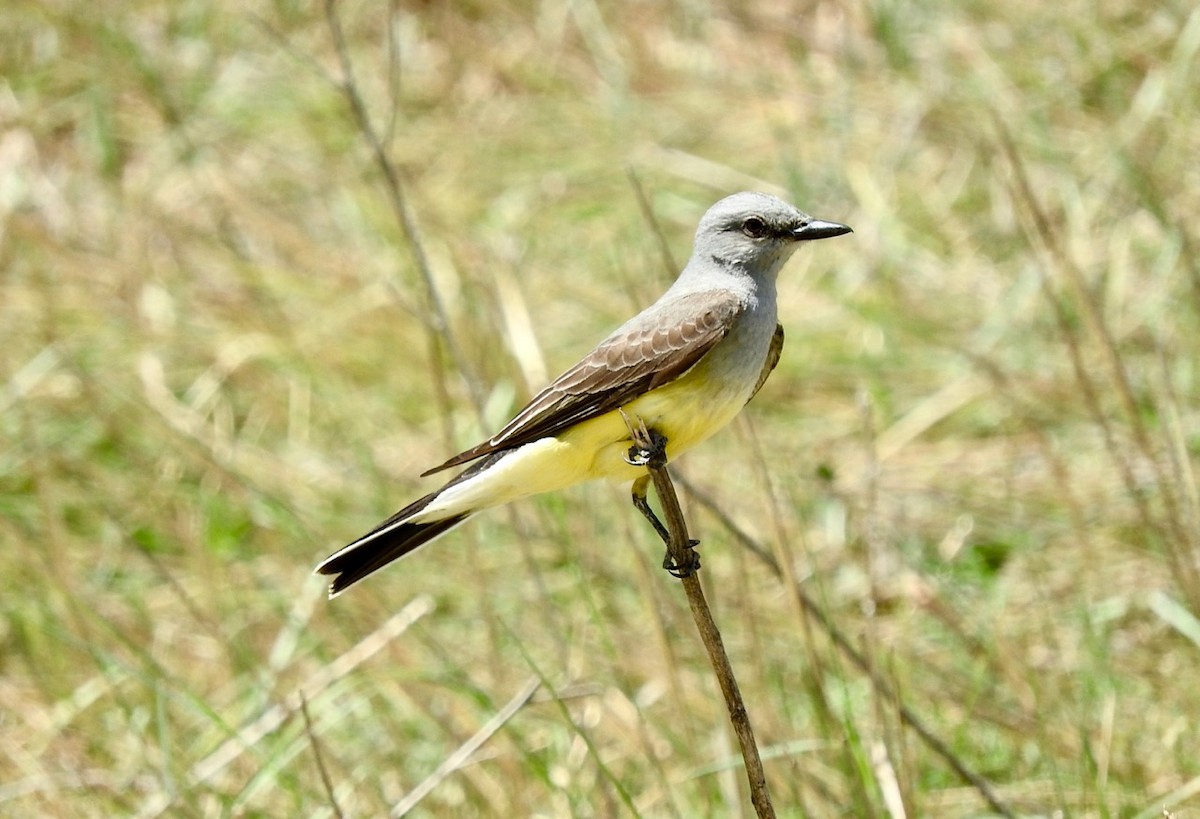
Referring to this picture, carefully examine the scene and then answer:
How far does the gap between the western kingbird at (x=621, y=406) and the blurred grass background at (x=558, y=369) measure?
217 mm

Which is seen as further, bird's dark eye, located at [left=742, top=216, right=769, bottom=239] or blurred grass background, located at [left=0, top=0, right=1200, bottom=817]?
blurred grass background, located at [left=0, top=0, right=1200, bottom=817]

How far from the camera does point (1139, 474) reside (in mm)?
4762

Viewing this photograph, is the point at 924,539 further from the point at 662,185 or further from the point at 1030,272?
the point at 662,185

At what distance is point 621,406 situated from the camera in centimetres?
274

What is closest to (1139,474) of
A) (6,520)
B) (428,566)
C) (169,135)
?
(428,566)

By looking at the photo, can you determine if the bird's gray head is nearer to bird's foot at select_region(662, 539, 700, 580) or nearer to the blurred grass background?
A: the blurred grass background

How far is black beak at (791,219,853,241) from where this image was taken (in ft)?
9.24

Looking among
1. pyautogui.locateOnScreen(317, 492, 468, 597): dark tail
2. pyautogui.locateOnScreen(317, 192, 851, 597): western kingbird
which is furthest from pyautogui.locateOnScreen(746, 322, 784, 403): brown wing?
pyautogui.locateOnScreen(317, 492, 468, 597): dark tail

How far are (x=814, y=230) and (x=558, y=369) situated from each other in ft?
9.80

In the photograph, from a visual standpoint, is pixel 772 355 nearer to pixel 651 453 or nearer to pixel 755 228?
pixel 755 228

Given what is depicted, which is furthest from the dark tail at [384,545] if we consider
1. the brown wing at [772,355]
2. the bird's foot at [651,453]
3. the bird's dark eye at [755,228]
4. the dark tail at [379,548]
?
the bird's dark eye at [755,228]

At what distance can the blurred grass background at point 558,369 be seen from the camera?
349 cm

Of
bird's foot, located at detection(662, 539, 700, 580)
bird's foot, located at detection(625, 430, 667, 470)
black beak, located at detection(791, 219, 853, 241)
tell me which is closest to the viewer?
bird's foot, located at detection(662, 539, 700, 580)

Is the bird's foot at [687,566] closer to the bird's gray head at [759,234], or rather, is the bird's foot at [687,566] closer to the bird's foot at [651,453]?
the bird's foot at [651,453]
